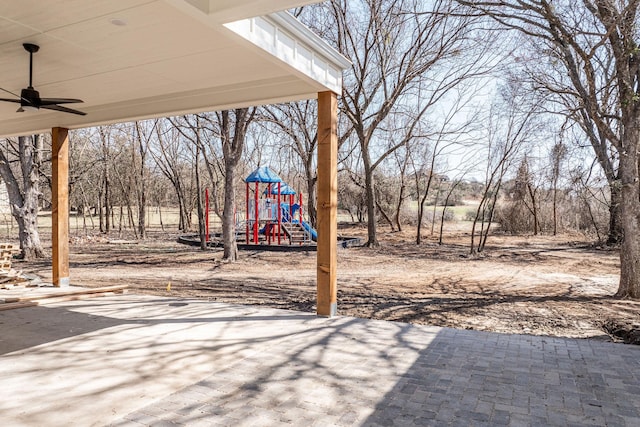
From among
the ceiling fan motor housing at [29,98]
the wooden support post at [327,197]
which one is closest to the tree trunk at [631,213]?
the wooden support post at [327,197]

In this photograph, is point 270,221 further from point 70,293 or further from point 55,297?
point 55,297

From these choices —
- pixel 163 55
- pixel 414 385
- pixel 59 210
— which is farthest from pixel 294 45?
pixel 59 210

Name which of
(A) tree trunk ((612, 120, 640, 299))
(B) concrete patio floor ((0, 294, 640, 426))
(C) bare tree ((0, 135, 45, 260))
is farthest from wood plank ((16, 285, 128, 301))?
(A) tree trunk ((612, 120, 640, 299))

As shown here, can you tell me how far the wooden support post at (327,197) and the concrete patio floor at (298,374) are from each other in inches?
15.6

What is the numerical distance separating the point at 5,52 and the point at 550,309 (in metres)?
7.00

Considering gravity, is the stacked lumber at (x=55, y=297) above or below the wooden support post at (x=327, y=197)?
below

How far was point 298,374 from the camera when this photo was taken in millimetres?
3162

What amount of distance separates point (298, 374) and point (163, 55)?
123 inches

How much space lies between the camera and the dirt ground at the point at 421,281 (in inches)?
217

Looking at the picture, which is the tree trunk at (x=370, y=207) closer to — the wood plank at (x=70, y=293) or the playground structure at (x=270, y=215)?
the playground structure at (x=270, y=215)

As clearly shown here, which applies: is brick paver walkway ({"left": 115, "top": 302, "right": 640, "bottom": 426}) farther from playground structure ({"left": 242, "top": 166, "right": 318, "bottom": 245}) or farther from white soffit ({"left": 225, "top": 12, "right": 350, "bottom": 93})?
playground structure ({"left": 242, "top": 166, "right": 318, "bottom": 245})

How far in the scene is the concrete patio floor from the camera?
99.6 inches

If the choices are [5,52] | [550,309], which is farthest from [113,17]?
[550,309]

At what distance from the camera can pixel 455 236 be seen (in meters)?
18.5
